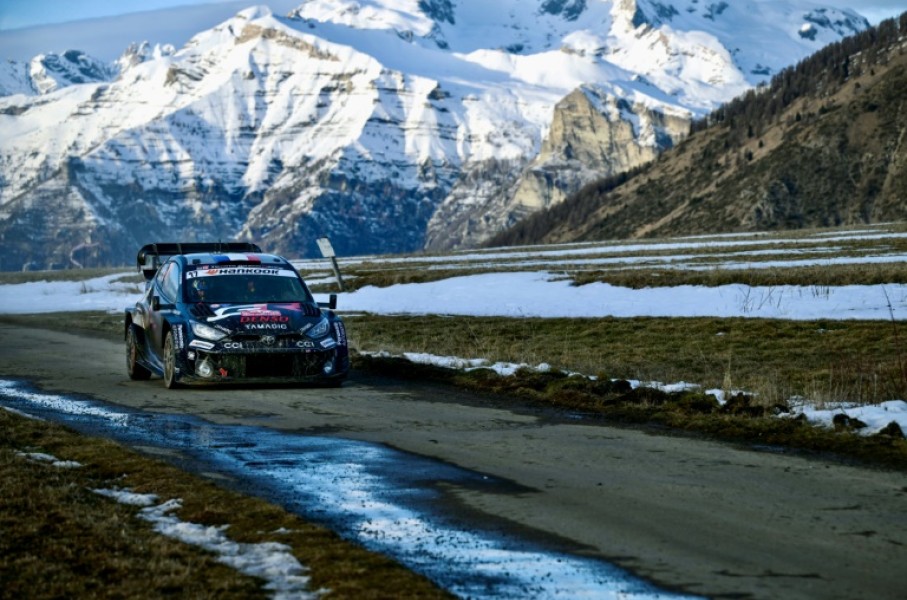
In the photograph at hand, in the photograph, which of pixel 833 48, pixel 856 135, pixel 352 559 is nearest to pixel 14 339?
pixel 352 559

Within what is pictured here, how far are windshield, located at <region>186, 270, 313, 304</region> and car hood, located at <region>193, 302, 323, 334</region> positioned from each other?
21.3 inches

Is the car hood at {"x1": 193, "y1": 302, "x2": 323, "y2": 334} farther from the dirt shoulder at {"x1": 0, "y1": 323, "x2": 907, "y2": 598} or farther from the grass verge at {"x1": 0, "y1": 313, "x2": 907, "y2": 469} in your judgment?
the grass verge at {"x1": 0, "y1": 313, "x2": 907, "y2": 469}

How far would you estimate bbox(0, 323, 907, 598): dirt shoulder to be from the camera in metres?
7.73

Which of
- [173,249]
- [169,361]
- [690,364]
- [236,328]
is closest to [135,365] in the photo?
[169,361]

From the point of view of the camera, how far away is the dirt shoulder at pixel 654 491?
7727mm

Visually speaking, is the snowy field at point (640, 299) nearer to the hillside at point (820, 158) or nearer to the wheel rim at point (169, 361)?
the wheel rim at point (169, 361)

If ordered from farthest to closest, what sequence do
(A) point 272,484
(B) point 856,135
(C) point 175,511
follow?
(B) point 856,135 < (A) point 272,484 < (C) point 175,511

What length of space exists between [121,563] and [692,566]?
10.6 feet

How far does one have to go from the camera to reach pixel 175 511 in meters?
9.24

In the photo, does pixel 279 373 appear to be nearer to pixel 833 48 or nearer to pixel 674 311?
pixel 674 311

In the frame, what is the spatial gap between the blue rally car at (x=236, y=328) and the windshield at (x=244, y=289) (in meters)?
A: 0.01

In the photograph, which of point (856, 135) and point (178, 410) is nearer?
point (178, 410)

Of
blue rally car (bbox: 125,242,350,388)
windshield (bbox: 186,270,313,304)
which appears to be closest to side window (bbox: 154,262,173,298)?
blue rally car (bbox: 125,242,350,388)

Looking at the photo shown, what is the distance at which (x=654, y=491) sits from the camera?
10.1 metres
